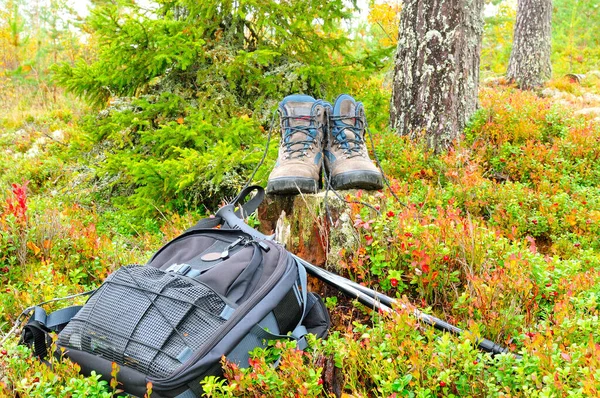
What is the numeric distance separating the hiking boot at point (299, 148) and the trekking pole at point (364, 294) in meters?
0.51

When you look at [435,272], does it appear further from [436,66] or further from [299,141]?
[436,66]

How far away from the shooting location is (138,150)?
19.1ft

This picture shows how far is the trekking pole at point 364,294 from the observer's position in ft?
7.81

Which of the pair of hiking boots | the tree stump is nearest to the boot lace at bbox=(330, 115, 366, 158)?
the pair of hiking boots

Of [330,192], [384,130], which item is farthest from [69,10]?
[330,192]

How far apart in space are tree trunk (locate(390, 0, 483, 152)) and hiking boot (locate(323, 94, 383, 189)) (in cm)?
225

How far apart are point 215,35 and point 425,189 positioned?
326 centimetres

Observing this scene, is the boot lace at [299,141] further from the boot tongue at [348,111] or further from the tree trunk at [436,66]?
the tree trunk at [436,66]

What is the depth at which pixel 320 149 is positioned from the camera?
3752 millimetres

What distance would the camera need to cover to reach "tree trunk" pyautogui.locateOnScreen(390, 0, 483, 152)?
18.8 ft

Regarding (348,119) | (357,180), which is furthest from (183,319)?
(348,119)

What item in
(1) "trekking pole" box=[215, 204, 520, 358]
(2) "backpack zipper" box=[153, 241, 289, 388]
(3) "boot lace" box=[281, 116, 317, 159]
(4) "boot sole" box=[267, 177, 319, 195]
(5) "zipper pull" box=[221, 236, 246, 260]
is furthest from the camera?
(3) "boot lace" box=[281, 116, 317, 159]

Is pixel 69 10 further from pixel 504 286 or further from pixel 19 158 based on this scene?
pixel 504 286

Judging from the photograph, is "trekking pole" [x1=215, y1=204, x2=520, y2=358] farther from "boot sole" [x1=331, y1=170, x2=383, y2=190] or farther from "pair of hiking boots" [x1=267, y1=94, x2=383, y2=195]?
"boot sole" [x1=331, y1=170, x2=383, y2=190]
